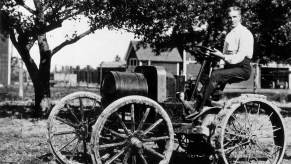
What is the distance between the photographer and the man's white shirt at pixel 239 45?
17.9ft

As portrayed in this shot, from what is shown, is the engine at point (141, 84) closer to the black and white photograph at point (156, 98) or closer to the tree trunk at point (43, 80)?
the black and white photograph at point (156, 98)

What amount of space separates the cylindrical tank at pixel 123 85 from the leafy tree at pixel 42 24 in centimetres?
439

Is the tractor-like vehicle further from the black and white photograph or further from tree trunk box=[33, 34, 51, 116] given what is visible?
tree trunk box=[33, 34, 51, 116]

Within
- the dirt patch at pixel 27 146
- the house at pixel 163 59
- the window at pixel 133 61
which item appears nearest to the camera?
the dirt patch at pixel 27 146

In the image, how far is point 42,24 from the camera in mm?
9828

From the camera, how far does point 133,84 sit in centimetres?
502

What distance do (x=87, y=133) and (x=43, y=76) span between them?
20.7ft

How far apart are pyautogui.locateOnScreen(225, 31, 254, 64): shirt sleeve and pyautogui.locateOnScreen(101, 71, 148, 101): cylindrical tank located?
53.8 inches

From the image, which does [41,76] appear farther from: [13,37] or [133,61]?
[133,61]

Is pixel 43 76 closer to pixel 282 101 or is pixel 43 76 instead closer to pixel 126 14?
pixel 126 14

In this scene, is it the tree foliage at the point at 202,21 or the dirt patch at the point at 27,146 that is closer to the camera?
the dirt patch at the point at 27,146

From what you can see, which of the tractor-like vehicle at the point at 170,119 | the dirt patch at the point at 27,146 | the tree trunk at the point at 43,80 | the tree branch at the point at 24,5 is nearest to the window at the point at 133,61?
the tree trunk at the point at 43,80

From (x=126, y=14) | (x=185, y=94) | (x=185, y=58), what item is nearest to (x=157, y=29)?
(x=126, y=14)

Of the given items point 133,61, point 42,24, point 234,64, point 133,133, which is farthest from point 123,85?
point 133,61
